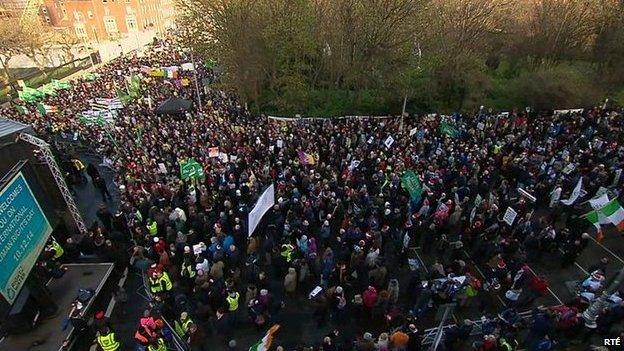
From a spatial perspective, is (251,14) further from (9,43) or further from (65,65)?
(65,65)

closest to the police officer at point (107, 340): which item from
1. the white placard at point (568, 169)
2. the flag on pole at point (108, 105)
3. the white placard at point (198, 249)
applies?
the white placard at point (198, 249)

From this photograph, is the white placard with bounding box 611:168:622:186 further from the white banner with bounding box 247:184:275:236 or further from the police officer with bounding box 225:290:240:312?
the police officer with bounding box 225:290:240:312

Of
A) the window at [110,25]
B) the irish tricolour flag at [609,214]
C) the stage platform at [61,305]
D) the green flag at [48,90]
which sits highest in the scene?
the irish tricolour flag at [609,214]

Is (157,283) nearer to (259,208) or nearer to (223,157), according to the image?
(259,208)

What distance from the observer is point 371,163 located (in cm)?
1602

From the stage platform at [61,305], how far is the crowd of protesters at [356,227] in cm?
64

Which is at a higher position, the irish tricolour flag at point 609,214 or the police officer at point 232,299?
the irish tricolour flag at point 609,214

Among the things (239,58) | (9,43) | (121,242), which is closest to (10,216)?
(121,242)

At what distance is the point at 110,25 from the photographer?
2685 inches

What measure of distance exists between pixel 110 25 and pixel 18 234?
232ft

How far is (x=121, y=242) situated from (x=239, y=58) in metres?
15.2

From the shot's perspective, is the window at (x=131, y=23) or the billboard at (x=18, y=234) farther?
the window at (x=131, y=23)

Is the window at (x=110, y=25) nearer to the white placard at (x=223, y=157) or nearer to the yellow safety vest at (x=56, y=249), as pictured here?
the white placard at (x=223, y=157)

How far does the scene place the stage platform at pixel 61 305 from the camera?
9.28 metres
